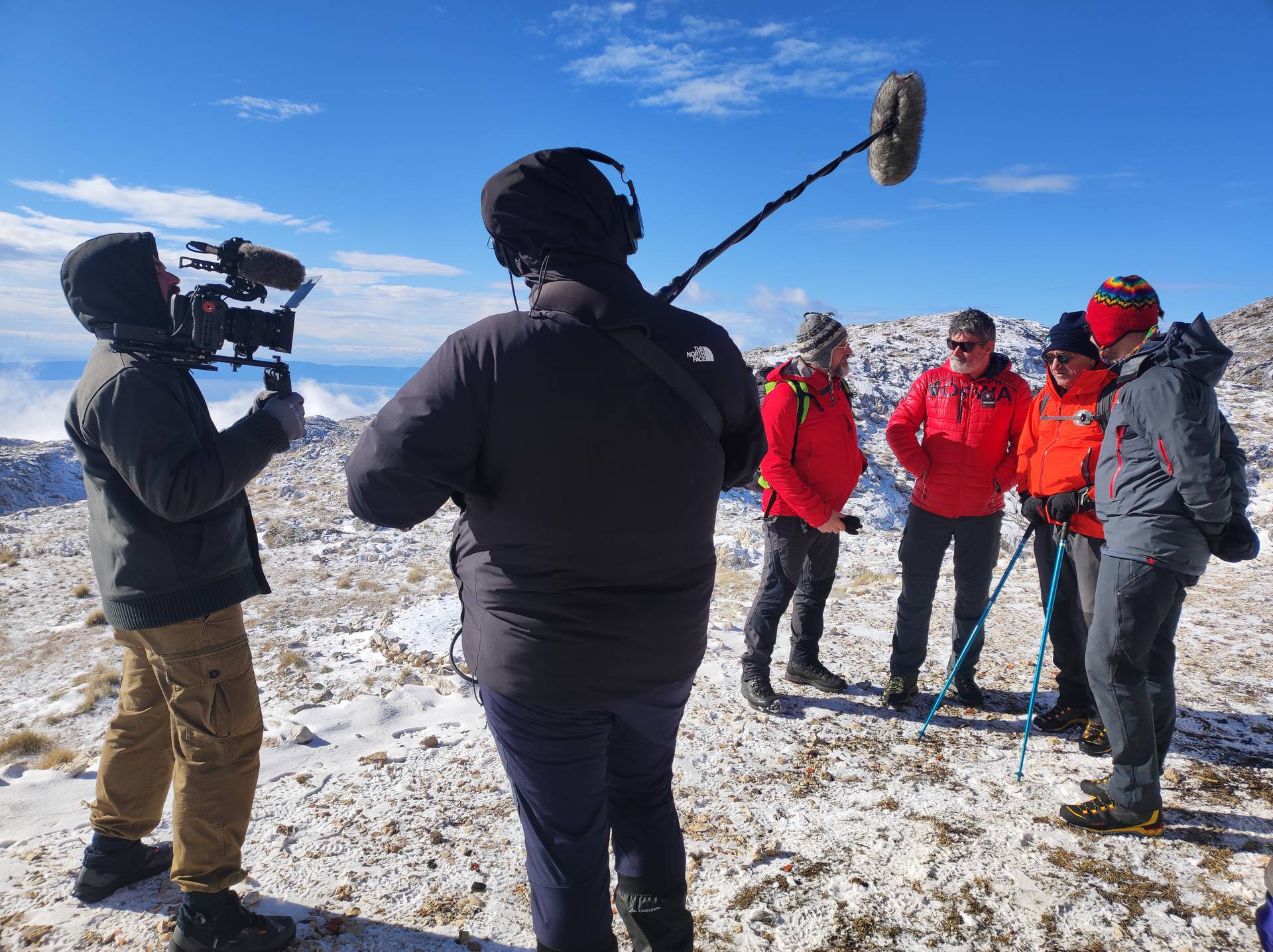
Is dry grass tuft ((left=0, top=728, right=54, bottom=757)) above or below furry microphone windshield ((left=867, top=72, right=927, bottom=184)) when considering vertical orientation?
below

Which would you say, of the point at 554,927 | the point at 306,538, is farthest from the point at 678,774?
the point at 306,538

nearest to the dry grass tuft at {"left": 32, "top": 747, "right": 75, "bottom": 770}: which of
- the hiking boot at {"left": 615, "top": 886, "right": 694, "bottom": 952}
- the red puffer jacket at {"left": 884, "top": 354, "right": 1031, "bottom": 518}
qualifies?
the hiking boot at {"left": 615, "top": 886, "right": 694, "bottom": 952}

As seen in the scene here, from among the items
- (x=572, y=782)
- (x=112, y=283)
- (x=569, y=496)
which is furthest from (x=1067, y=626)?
(x=112, y=283)

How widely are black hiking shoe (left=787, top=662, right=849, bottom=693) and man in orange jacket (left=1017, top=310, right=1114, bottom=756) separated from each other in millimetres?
1248

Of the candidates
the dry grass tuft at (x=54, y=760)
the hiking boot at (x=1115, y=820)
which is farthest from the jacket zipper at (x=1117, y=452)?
the dry grass tuft at (x=54, y=760)

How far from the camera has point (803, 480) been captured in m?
4.52

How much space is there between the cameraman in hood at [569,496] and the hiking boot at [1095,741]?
10.9ft

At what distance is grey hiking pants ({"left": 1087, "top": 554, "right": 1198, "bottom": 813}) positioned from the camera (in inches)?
126

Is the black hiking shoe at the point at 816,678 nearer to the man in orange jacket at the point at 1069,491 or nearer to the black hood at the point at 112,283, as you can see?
the man in orange jacket at the point at 1069,491

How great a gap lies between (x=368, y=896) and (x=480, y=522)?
79.9 inches

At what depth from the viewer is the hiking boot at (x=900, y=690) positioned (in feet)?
15.3

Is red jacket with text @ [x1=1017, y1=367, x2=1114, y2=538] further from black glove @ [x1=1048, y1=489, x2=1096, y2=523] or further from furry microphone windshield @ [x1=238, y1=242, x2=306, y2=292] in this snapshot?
furry microphone windshield @ [x1=238, y1=242, x2=306, y2=292]

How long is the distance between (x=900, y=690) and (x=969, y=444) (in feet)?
5.68

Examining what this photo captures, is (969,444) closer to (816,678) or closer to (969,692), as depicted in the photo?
(969,692)
